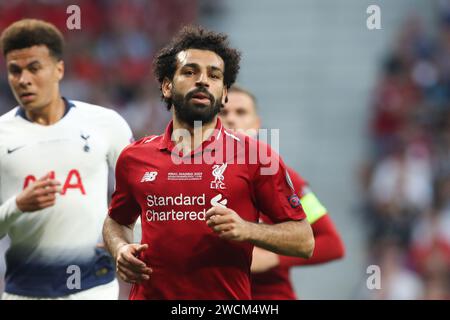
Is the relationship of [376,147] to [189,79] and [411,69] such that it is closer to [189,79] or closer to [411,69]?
[411,69]

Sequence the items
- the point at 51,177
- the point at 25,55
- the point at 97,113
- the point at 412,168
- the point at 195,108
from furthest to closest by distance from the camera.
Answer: the point at 412,168, the point at 97,113, the point at 25,55, the point at 51,177, the point at 195,108

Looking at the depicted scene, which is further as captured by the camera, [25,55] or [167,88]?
[25,55]

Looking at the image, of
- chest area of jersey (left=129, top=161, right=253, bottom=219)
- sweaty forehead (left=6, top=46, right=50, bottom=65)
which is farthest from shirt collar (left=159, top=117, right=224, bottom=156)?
sweaty forehead (left=6, top=46, right=50, bottom=65)

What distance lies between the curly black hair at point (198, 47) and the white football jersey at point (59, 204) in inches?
36.7

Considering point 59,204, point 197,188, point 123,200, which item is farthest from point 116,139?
point 197,188

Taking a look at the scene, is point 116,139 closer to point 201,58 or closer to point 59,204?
point 59,204

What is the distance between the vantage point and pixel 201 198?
4711 mm

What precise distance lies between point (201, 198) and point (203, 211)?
7 cm

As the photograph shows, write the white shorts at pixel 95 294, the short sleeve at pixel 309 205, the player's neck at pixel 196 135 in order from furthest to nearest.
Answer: the short sleeve at pixel 309 205, the white shorts at pixel 95 294, the player's neck at pixel 196 135

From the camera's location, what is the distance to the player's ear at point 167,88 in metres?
5.09

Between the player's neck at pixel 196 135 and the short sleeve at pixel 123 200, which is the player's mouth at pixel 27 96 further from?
the player's neck at pixel 196 135

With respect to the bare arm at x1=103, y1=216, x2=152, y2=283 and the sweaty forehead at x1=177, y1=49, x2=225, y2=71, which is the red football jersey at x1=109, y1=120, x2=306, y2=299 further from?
the sweaty forehead at x1=177, y1=49, x2=225, y2=71

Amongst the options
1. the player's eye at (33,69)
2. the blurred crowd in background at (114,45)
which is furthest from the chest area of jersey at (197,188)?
the blurred crowd in background at (114,45)

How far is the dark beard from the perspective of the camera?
4.80 meters
